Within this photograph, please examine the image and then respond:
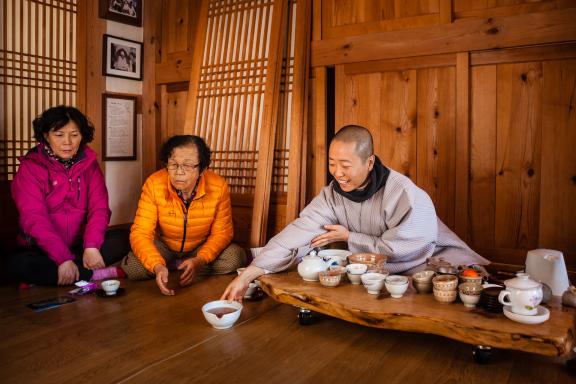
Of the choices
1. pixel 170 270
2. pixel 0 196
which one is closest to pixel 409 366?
pixel 170 270

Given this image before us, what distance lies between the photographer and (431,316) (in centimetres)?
191

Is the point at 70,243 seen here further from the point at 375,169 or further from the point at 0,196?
the point at 375,169

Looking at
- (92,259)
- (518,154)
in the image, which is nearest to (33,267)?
(92,259)

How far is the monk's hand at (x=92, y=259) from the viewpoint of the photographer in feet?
10.7

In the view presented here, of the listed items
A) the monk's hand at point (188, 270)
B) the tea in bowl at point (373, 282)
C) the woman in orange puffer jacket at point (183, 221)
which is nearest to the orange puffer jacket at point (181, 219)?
the woman in orange puffer jacket at point (183, 221)

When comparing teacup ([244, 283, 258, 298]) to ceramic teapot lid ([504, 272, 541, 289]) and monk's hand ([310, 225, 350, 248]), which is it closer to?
monk's hand ([310, 225, 350, 248])

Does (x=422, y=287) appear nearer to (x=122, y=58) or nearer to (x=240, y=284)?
(x=240, y=284)

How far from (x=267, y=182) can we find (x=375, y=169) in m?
1.46

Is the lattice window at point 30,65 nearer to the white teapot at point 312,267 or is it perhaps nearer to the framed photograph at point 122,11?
the framed photograph at point 122,11

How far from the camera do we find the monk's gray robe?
2562 mm

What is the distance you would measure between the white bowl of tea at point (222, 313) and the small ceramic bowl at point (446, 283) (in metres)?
0.85

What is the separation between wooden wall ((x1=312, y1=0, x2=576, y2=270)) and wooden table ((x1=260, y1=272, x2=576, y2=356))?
51.8 inches

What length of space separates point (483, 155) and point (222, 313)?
2.00 m

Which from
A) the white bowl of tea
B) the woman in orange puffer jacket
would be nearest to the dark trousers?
the woman in orange puffer jacket
